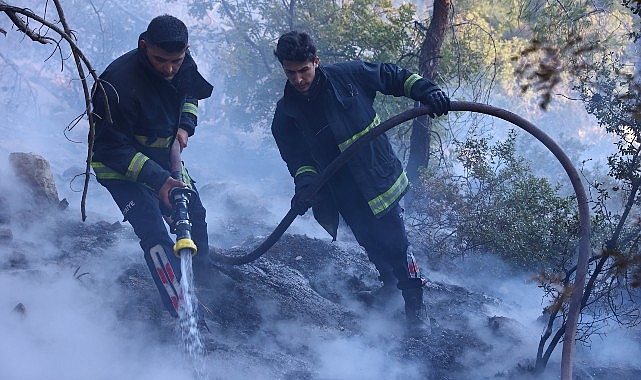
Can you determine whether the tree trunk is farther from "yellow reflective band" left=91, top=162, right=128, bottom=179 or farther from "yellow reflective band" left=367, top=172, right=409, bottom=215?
"yellow reflective band" left=91, top=162, right=128, bottom=179

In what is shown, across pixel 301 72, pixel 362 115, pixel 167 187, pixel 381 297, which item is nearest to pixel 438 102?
pixel 362 115

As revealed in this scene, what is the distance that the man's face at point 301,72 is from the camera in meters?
3.62

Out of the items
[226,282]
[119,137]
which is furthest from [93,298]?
[119,137]

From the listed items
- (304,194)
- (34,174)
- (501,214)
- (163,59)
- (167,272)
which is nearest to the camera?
(163,59)

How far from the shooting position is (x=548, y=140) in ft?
11.8

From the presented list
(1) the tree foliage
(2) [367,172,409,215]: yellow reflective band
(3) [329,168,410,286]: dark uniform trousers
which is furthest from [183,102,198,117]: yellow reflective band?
(1) the tree foliage

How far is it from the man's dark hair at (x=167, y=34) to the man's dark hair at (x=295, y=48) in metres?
Answer: 0.59

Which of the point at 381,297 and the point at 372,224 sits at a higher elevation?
the point at 372,224

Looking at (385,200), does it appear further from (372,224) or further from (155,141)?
(155,141)

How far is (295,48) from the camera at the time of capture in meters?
3.54

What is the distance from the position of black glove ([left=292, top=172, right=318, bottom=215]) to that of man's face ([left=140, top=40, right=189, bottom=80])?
1.16 metres

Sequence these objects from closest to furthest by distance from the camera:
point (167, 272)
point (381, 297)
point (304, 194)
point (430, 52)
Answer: point (167, 272) → point (304, 194) → point (381, 297) → point (430, 52)

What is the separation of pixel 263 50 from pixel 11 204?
8.93 meters

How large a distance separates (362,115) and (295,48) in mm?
682
